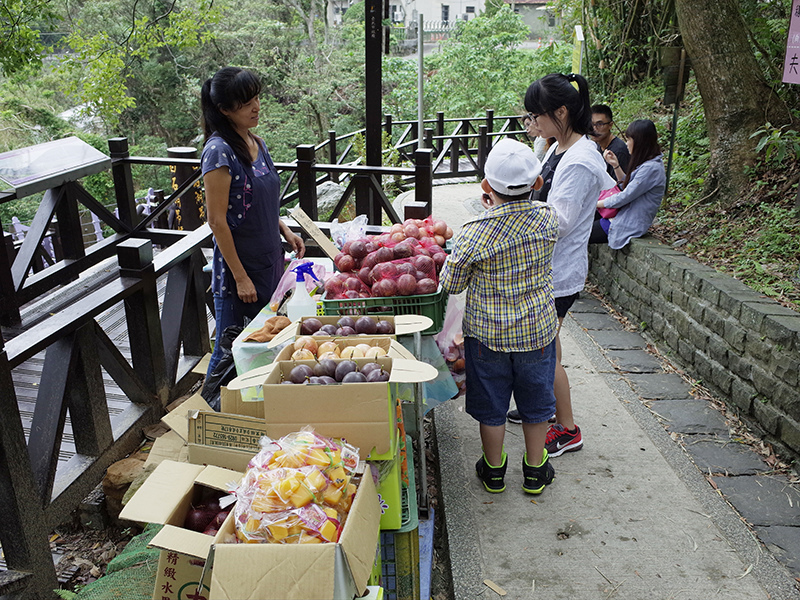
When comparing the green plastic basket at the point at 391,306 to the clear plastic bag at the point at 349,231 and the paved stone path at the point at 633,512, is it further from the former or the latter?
the paved stone path at the point at 633,512

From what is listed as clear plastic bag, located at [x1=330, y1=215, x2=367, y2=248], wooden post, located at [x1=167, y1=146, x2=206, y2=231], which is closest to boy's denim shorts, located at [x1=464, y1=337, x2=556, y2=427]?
clear plastic bag, located at [x1=330, y1=215, x2=367, y2=248]

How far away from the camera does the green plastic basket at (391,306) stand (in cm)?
292

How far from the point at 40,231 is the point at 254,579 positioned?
5.31 meters

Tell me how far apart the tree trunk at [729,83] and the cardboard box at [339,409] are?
4932mm

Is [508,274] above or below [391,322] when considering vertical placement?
above

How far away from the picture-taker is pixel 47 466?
288cm

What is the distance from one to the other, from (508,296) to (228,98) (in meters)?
1.62

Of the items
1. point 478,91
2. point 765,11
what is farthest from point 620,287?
point 478,91

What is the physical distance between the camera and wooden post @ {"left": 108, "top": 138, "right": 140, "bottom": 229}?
691cm

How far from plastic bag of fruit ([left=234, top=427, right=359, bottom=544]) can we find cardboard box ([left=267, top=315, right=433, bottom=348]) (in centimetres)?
66

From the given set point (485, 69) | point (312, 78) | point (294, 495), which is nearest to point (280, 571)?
point (294, 495)

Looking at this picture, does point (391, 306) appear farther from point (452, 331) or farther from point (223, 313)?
point (223, 313)

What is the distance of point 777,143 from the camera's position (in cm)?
524

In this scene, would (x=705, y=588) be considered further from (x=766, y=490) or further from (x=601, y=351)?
(x=601, y=351)
